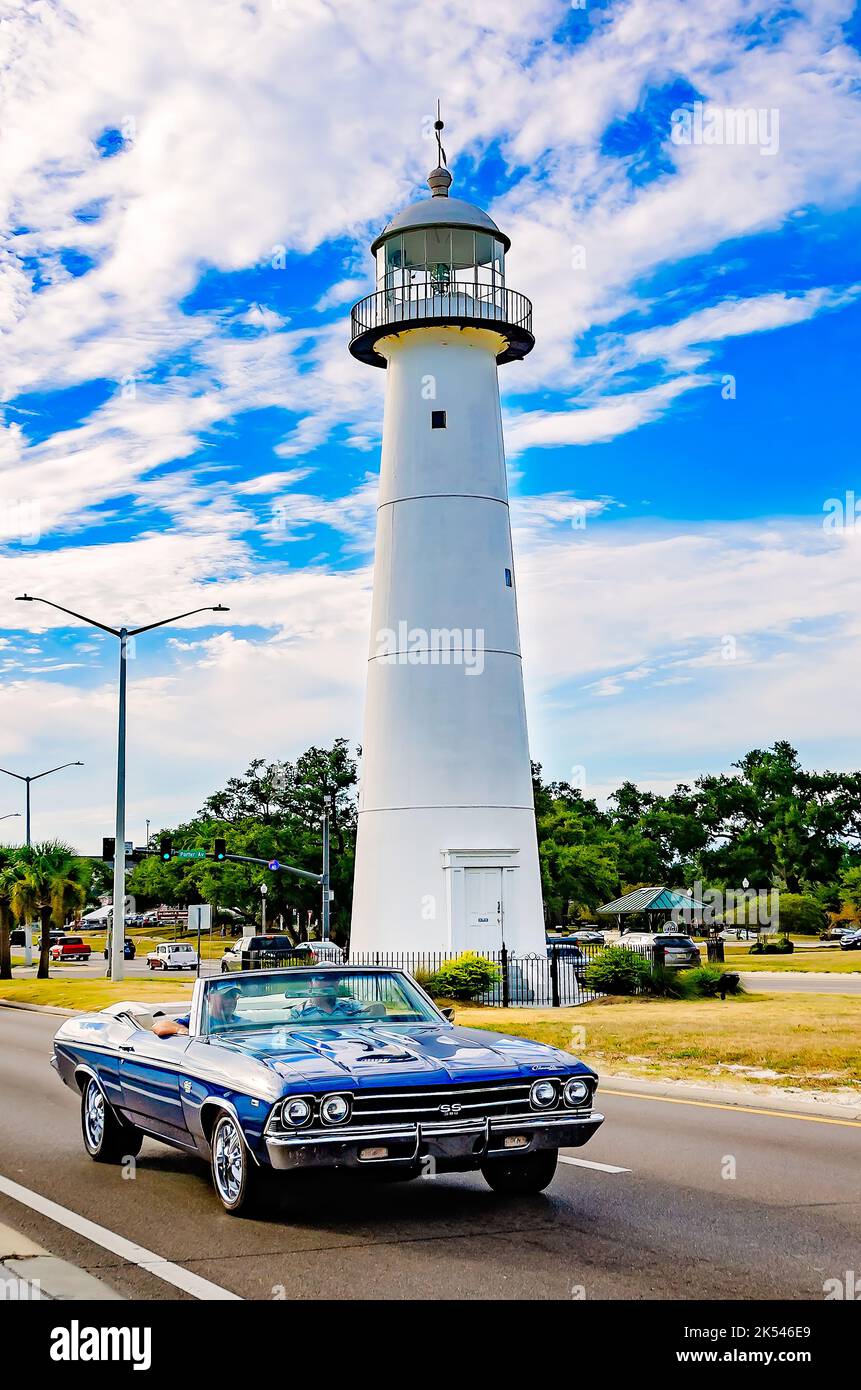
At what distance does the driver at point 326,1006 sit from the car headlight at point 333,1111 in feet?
5.28

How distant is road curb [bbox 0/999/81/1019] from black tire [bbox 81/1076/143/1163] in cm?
1893

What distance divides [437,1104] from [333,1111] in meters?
0.59

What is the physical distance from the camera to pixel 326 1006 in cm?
981

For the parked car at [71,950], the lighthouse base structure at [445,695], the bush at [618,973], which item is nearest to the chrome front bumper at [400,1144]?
the bush at [618,973]

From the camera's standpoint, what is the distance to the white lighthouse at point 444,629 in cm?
3216

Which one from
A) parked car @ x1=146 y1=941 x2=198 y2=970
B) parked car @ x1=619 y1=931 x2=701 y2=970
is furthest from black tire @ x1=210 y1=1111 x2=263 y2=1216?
parked car @ x1=146 y1=941 x2=198 y2=970

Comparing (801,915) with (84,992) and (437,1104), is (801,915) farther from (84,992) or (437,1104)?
(437,1104)

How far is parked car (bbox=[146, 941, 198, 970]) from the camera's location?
65.1 metres

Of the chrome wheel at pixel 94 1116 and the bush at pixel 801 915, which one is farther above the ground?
the bush at pixel 801 915

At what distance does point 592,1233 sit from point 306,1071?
1.84 metres

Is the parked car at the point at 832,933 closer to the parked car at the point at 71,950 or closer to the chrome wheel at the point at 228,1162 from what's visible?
the parked car at the point at 71,950

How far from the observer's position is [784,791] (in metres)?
109

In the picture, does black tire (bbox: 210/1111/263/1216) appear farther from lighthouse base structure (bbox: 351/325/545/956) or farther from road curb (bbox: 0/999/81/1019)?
lighthouse base structure (bbox: 351/325/545/956)
